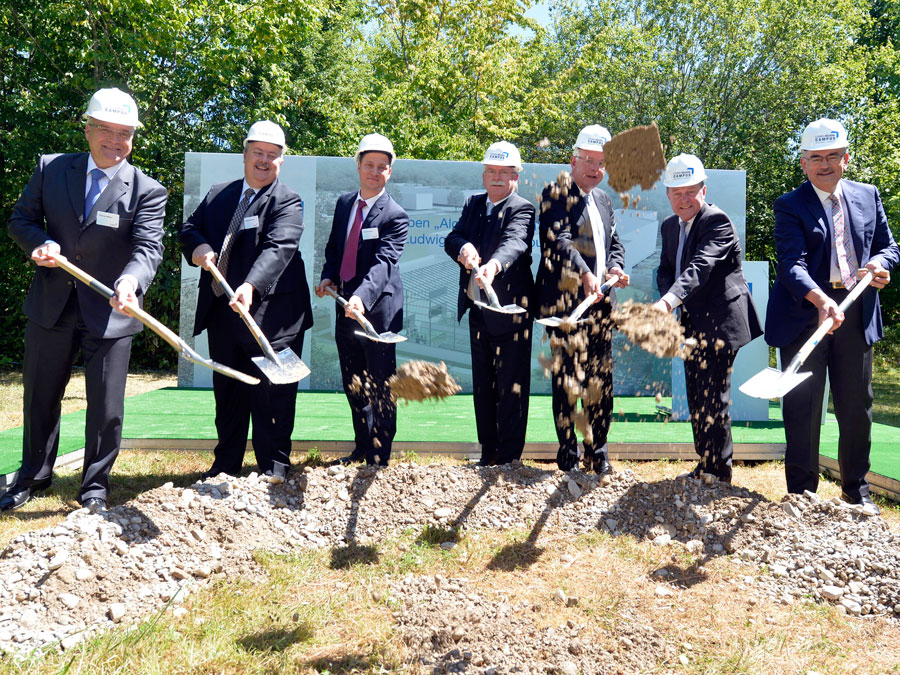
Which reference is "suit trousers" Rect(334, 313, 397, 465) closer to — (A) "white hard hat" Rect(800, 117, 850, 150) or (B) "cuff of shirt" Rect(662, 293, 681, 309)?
(B) "cuff of shirt" Rect(662, 293, 681, 309)

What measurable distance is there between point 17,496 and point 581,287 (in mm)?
3070

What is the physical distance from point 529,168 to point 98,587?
635cm

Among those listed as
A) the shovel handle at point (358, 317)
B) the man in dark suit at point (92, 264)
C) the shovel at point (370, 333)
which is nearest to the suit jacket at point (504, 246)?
the shovel at point (370, 333)

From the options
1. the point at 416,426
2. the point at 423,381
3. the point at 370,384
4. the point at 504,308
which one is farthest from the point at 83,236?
the point at 416,426

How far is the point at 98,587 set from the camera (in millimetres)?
2682

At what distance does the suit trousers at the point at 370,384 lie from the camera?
426cm

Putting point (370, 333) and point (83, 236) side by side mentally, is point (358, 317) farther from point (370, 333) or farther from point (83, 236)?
point (83, 236)

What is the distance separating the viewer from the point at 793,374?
354cm

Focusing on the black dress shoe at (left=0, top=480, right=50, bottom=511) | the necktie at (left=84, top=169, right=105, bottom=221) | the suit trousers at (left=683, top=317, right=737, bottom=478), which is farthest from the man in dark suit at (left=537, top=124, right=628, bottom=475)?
the black dress shoe at (left=0, top=480, right=50, bottom=511)

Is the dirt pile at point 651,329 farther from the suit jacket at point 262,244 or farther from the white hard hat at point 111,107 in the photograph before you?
the white hard hat at point 111,107

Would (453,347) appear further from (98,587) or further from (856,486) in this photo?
(98,587)

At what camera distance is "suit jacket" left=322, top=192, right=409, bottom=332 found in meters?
4.19

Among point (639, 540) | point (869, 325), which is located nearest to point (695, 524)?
point (639, 540)

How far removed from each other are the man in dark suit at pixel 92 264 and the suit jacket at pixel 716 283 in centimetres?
274
